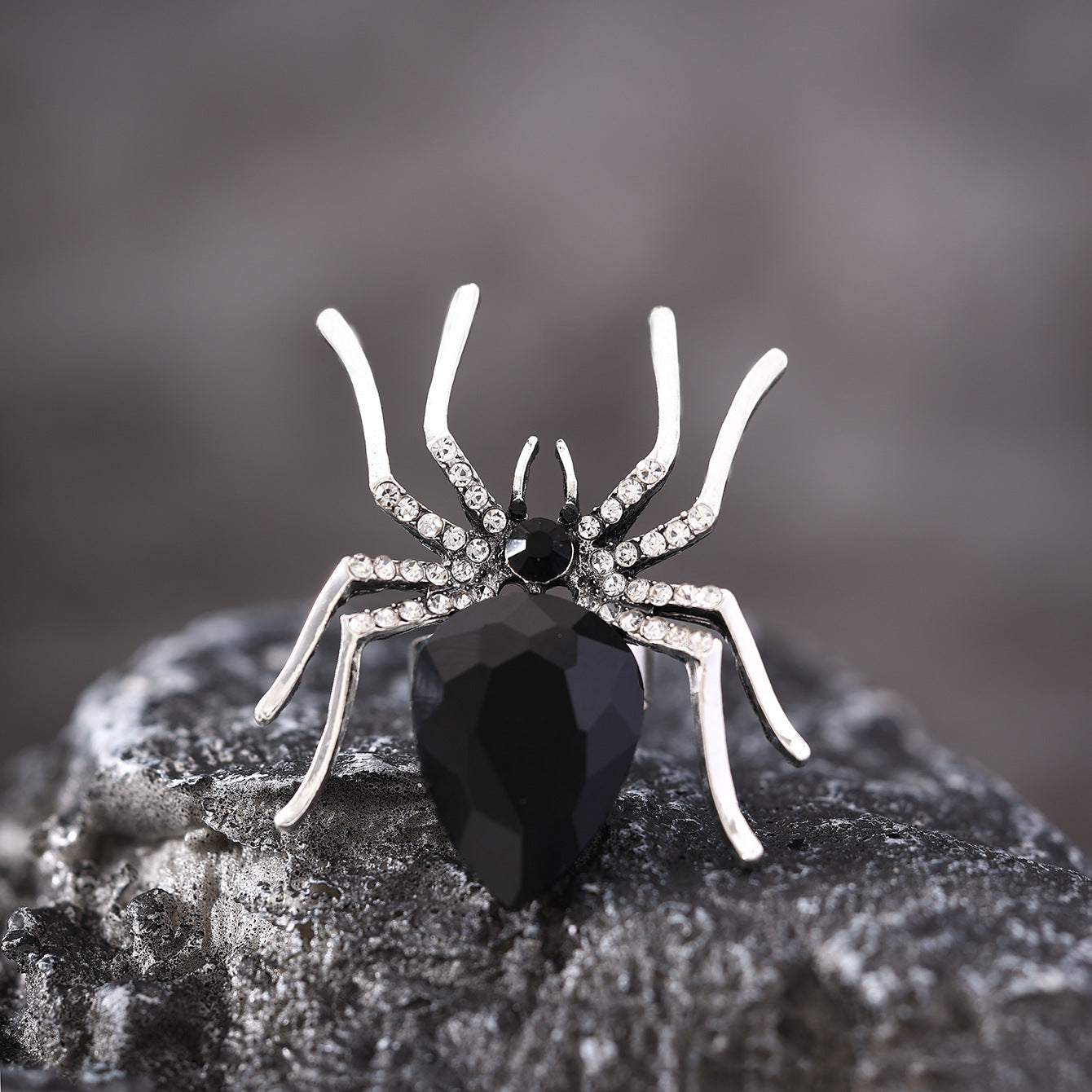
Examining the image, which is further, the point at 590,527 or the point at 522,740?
the point at 590,527

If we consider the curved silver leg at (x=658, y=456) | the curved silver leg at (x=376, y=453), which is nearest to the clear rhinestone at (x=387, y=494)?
the curved silver leg at (x=376, y=453)

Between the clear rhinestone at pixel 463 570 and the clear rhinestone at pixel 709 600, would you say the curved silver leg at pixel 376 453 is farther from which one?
the clear rhinestone at pixel 709 600

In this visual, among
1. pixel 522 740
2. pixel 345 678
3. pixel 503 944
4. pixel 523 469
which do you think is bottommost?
pixel 503 944

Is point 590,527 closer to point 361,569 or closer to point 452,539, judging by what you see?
point 452,539

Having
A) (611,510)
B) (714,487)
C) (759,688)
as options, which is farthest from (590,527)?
(759,688)

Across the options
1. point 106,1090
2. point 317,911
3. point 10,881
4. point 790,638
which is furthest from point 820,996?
point 790,638
